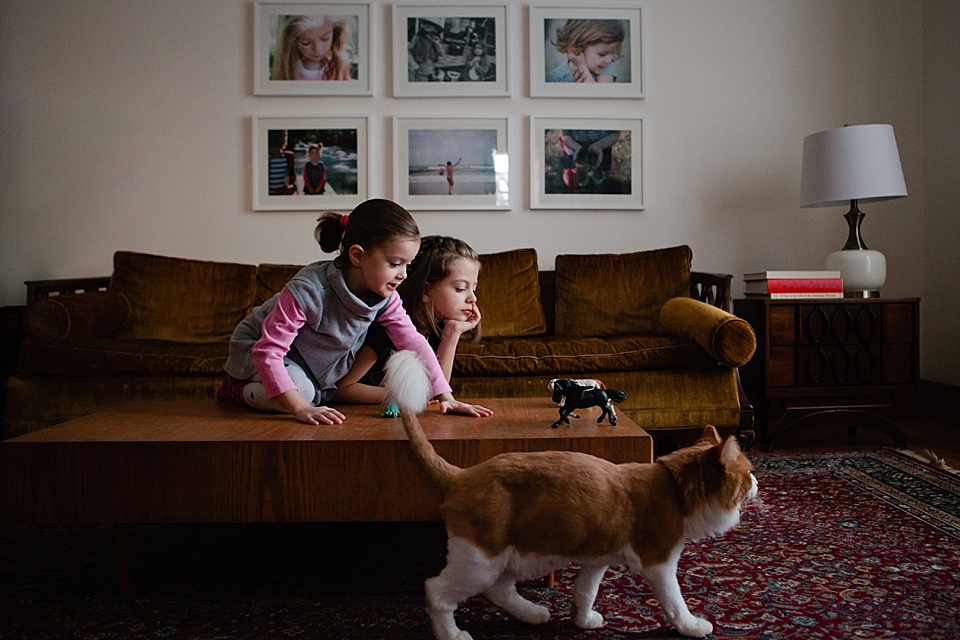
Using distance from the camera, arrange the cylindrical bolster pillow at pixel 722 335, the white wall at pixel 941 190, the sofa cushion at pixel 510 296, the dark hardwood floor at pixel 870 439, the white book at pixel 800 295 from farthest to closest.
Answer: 1. the white wall at pixel 941 190
2. the sofa cushion at pixel 510 296
3. the white book at pixel 800 295
4. the dark hardwood floor at pixel 870 439
5. the cylindrical bolster pillow at pixel 722 335

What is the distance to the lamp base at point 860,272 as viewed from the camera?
3355 mm

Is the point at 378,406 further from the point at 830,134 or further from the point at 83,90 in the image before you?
the point at 83,90

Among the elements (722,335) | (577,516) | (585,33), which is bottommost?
(577,516)

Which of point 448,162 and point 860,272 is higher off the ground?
point 448,162

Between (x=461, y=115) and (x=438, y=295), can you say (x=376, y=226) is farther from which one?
(x=461, y=115)

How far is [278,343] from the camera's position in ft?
5.85

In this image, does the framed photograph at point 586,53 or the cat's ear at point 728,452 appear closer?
the cat's ear at point 728,452

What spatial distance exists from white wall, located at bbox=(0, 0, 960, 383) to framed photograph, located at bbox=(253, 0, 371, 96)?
0.21 feet

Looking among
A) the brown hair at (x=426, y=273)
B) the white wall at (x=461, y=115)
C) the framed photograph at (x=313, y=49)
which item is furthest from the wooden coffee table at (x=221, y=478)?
the framed photograph at (x=313, y=49)

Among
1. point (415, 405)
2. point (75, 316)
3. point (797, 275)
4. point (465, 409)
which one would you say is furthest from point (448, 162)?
point (415, 405)

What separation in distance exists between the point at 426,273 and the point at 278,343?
499 mm

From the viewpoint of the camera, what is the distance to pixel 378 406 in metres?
1.92

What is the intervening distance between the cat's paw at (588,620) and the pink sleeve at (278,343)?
830mm

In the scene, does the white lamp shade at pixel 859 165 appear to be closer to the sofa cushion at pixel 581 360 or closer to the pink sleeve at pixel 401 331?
the sofa cushion at pixel 581 360
